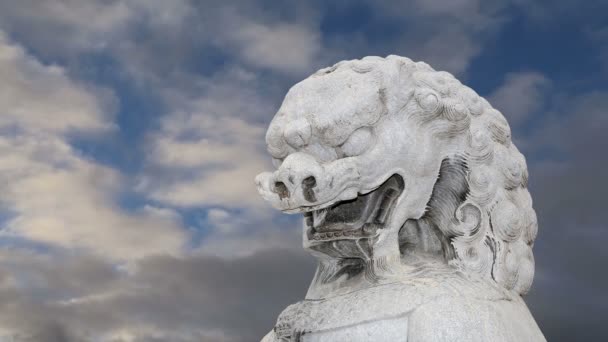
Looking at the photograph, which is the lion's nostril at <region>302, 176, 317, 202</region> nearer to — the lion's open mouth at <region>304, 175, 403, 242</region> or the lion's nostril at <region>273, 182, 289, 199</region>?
the lion's nostril at <region>273, 182, 289, 199</region>

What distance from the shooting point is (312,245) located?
5.17 m

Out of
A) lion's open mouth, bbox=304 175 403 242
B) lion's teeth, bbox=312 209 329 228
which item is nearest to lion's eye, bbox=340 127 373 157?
lion's open mouth, bbox=304 175 403 242

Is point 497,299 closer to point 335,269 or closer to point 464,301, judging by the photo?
point 464,301

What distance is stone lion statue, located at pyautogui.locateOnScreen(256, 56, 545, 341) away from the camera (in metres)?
4.84

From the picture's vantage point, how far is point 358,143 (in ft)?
16.2

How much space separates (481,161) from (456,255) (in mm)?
620

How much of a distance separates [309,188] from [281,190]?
183mm

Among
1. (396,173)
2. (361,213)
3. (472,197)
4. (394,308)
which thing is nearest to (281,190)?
(361,213)

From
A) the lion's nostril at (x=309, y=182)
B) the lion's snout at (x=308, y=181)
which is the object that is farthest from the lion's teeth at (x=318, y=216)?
the lion's nostril at (x=309, y=182)

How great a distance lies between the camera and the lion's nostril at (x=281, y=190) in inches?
192

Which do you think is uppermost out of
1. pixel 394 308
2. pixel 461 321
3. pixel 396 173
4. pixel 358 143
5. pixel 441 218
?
pixel 358 143

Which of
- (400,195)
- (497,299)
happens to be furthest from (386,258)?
(497,299)

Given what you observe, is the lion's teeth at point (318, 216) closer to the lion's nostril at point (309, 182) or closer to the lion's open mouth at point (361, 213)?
the lion's open mouth at point (361, 213)

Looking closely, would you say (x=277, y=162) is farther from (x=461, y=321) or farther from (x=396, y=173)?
(x=461, y=321)
